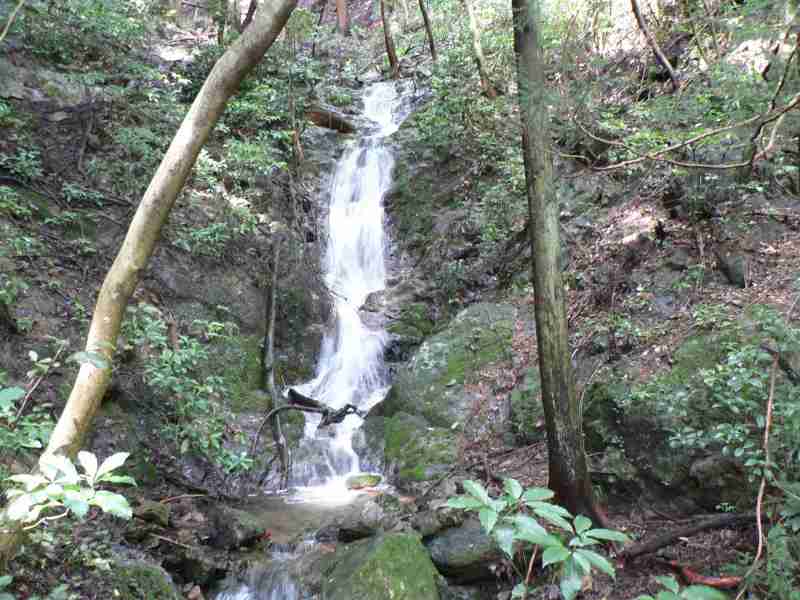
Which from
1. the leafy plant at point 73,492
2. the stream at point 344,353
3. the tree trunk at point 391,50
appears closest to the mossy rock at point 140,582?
the stream at point 344,353

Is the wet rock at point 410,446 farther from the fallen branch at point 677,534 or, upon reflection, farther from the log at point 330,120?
the log at point 330,120

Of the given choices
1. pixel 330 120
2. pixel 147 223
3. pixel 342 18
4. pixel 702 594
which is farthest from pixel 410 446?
pixel 342 18

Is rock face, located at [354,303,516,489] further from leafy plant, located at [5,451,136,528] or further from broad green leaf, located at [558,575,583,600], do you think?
leafy plant, located at [5,451,136,528]

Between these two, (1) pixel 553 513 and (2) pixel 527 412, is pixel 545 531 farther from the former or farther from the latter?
(2) pixel 527 412

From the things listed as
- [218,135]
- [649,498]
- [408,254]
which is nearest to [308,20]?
[218,135]

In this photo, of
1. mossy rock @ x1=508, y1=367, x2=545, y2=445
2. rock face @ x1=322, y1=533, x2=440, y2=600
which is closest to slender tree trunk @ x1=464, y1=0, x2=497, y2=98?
mossy rock @ x1=508, y1=367, x2=545, y2=445

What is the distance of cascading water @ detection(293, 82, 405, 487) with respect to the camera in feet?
25.8

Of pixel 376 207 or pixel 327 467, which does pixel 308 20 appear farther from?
pixel 327 467

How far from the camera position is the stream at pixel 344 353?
18.8ft

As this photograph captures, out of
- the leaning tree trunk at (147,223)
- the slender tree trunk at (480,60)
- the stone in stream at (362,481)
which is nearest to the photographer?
the leaning tree trunk at (147,223)

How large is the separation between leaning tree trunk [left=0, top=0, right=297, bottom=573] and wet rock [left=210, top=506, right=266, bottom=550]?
2697 mm

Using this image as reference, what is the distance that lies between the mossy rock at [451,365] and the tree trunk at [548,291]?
2934mm

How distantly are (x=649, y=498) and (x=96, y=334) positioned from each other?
455cm

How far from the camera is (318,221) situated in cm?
1238
